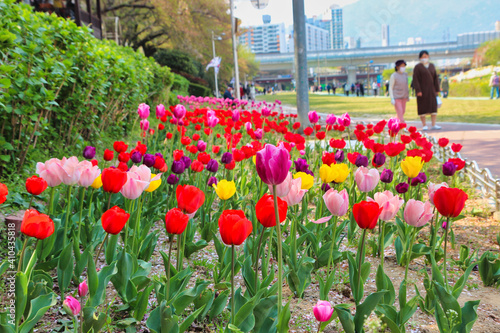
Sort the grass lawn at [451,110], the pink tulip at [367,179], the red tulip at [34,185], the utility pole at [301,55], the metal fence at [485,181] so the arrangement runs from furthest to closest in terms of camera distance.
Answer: the grass lawn at [451,110] → the utility pole at [301,55] → the metal fence at [485,181] → the pink tulip at [367,179] → the red tulip at [34,185]

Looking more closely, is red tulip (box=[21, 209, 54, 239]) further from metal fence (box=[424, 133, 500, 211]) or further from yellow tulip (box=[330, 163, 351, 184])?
metal fence (box=[424, 133, 500, 211])

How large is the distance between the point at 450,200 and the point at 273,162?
35.5 inches

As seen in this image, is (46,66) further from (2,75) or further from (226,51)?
(226,51)

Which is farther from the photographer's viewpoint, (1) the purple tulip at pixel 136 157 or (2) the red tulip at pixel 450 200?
(1) the purple tulip at pixel 136 157

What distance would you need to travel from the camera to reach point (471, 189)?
16.1 ft

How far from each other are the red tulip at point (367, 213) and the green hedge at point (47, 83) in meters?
2.39

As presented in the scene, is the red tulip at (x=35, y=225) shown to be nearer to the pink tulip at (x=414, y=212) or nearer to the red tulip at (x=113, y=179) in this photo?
the red tulip at (x=113, y=179)

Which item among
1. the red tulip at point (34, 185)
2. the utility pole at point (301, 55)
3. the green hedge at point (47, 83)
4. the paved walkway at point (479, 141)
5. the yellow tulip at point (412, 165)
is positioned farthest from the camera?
the utility pole at point (301, 55)

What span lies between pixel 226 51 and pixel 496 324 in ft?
133

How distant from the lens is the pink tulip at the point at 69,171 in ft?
6.82

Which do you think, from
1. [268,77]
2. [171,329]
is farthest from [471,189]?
[268,77]

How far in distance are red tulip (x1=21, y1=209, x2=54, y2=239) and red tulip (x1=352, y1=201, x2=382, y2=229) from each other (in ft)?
3.63

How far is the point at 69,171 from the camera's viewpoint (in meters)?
2.11

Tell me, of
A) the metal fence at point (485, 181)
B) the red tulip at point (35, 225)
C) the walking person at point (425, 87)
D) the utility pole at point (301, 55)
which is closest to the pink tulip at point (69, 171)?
the red tulip at point (35, 225)
